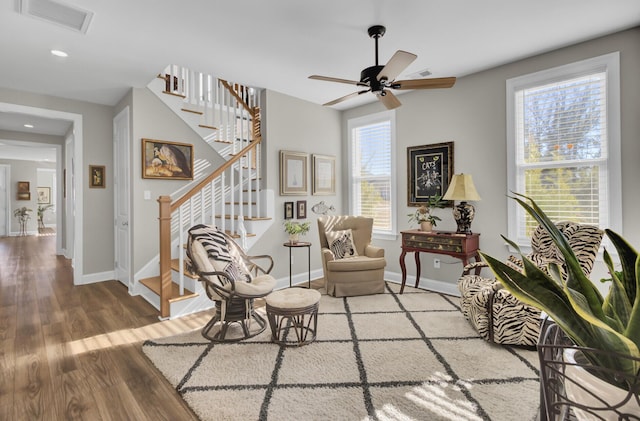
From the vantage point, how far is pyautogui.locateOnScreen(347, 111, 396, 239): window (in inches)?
185

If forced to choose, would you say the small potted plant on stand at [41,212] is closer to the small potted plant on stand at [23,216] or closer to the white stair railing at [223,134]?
the small potted plant on stand at [23,216]

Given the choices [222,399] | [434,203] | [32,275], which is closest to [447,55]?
[434,203]

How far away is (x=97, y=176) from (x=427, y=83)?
4.62 metres

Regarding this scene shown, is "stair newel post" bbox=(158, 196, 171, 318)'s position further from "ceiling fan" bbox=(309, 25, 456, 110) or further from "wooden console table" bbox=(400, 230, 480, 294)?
"wooden console table" bbox=(400, 230, 480, 294)

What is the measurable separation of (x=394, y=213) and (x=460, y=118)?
4.95 feet

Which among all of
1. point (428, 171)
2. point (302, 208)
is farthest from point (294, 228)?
point (428, 171)

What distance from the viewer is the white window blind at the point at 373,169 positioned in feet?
15.5

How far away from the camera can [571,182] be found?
10.3 feet

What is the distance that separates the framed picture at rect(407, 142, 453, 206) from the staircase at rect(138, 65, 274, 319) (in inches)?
75.7

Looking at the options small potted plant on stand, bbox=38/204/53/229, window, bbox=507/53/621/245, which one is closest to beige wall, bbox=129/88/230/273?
window, bbox=507/53/621/245

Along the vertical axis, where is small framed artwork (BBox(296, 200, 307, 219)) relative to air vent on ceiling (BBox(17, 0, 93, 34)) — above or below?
below

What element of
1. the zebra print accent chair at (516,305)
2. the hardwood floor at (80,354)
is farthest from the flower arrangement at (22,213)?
the zebra print accent chair at (516,305)

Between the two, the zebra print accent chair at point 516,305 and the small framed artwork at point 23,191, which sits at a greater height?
the small framed artwork at point 23,191

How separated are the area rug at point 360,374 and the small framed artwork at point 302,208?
1886 millimetres
